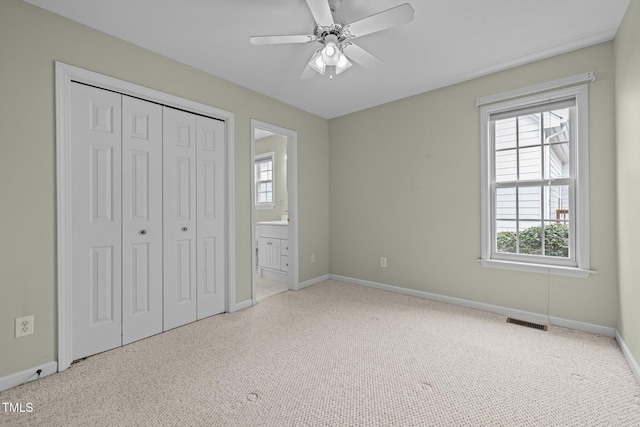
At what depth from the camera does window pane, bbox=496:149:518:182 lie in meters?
2.94

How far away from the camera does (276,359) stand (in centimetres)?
213

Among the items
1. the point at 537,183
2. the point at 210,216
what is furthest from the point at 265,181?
the point at 537,183

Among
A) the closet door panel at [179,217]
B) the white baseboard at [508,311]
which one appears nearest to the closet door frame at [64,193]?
the closet door panel at [179,217]

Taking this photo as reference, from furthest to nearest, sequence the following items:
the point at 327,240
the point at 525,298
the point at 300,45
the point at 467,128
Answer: the point at 327,240
the point at 467,128
the point at 525,298
the point at 300,45

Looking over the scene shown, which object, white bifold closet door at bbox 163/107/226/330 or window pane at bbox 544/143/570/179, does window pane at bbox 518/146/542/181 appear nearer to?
window pane at bbox 544/143/570/179

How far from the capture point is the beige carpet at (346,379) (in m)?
1.54

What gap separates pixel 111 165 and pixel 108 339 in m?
1.37

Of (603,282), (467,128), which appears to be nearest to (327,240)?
(467,128)

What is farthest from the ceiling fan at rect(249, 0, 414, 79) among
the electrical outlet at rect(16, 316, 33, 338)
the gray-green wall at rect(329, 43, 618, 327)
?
the electrical outlet at rect(16, 316, 33, 338)

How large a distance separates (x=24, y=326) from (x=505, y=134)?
432cm

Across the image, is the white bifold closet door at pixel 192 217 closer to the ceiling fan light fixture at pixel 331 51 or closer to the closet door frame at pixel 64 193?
the closet door frame at pixel 64 193

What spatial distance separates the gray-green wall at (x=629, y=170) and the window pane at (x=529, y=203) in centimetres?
58

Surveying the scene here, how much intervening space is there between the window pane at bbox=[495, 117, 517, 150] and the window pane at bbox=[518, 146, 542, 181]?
0.47 ft

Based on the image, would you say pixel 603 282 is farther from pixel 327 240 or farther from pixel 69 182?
pixel 69 182
